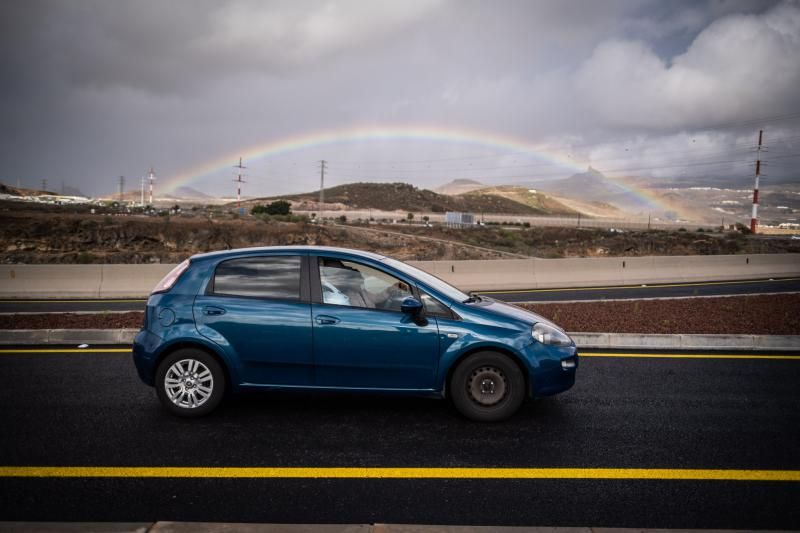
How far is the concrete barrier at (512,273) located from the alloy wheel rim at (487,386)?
40.8 ft

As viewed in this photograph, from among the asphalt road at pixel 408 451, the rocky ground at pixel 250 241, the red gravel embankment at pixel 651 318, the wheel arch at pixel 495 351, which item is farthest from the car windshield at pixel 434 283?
the rocky ground at pixel 250 241

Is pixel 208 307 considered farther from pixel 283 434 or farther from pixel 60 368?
pixel 60 368

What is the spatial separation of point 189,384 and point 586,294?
1334 centimetres

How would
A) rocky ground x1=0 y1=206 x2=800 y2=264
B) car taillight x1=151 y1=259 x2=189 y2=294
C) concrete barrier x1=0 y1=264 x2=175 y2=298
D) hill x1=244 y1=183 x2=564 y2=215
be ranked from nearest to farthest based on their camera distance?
car taillight x1=151 y1=259 x2=189 y2=294 < concrete barrier x1=0 y1=264 x2=175 y2=298 < rocky ground x1=0 y1=206 x2=800 y2=264 < hill x1=244 y1=183 x2=564 y2=215

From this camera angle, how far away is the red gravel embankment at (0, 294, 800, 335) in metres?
10.2

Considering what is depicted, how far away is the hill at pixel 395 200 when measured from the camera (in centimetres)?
14188

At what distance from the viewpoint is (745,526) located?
3451 mm

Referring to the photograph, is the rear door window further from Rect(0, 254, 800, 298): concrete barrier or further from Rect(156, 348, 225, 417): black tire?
Rect(0, 254, 800, 298): concrete barrier

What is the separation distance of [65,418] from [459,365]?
3651 millimetres

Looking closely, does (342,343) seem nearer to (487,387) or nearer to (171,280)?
(487,387)

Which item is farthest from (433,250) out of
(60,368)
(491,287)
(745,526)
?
(745,526)

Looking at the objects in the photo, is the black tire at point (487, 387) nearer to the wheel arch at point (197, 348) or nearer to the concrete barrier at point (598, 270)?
the wheel arch at point (197, 348)

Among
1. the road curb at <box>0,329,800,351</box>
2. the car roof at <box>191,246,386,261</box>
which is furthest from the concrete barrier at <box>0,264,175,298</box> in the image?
the car roof at <box>191,246,386,261</box>

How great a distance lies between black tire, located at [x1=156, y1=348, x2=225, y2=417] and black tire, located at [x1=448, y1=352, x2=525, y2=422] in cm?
216
